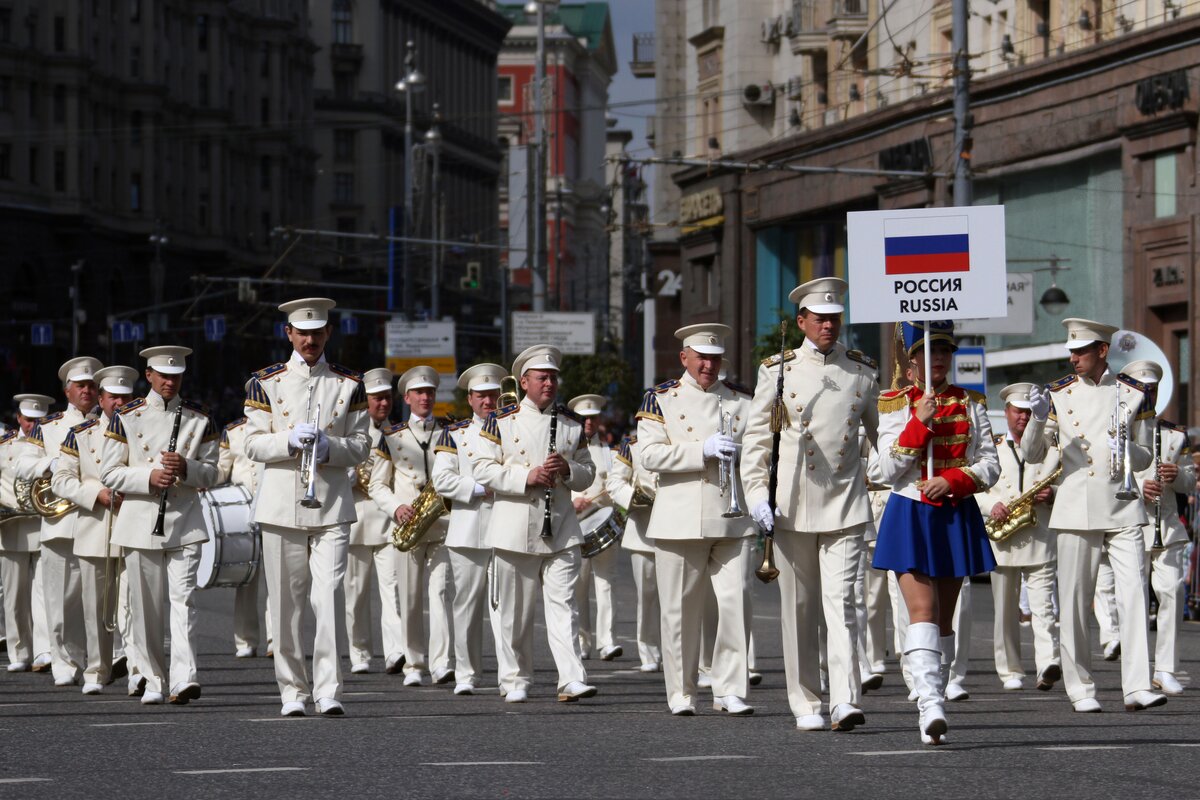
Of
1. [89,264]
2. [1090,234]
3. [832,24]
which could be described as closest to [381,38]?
[89,264]

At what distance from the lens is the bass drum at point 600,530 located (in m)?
17.5

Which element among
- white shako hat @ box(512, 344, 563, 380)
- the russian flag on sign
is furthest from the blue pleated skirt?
white shako hat @ box(512, 344, 563, 380)

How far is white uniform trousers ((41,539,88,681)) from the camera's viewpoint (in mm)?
15904

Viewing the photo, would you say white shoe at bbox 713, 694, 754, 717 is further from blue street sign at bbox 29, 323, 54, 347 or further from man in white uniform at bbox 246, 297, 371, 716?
blue street sign at bbox 29, 323, 54, 347

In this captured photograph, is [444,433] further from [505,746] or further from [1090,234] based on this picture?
[1090,234]

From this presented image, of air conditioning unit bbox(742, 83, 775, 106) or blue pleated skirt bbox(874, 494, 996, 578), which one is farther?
air conditioning unit bbox(742, 83, 775, 106)

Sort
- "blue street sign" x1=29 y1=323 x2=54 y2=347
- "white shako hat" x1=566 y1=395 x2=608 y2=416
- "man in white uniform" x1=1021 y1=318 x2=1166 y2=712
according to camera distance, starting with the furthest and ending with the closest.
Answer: "blue street sign" x1=29 y1=323 x2=54 y2=347 → "white shako hat" x1=566 y1=395 x2=608 y2=416 → "man in white uniform" x1=1021 y1=318 x2=1166 y2=712

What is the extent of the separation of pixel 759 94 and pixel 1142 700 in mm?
39668

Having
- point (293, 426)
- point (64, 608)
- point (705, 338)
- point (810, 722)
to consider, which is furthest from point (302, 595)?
point (64, 608)

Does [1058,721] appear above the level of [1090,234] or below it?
below

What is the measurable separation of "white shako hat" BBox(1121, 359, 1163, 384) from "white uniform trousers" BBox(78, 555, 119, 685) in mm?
6403

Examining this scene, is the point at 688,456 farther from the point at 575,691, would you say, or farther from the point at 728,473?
the point at 575,691

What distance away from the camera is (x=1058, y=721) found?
12.3 metres

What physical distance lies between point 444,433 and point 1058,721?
4.78 meters
